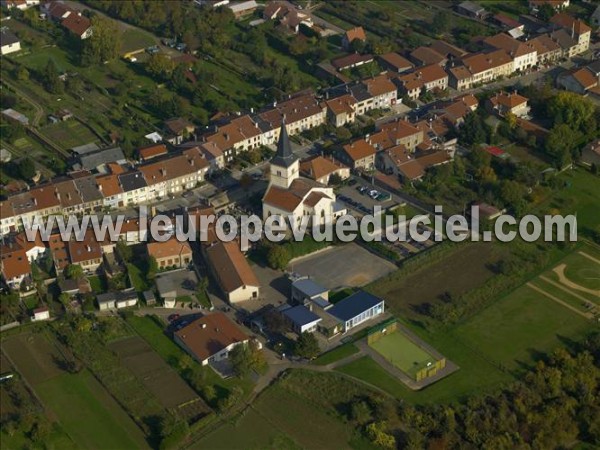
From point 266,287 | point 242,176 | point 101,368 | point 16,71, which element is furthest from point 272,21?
point 101,368

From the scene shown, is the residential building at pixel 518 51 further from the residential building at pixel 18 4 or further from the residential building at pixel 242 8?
the residential building at pixel 18 4

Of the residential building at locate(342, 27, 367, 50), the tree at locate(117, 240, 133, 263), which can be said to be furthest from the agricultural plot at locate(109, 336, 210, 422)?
the residential building at locate(342, 27, 367, 50)

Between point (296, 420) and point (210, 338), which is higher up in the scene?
point (210, 338)

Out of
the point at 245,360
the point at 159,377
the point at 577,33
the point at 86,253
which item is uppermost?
the point at 577,33

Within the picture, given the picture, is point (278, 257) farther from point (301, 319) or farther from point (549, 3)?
point (549, 3)

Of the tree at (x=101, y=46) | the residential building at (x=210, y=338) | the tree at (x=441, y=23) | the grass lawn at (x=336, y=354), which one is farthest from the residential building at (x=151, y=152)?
the tree at (x=441, y=23)

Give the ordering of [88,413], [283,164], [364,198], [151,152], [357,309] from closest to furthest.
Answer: [88,413] → [357,309] → [283,164] → [364,198] → [151,152]

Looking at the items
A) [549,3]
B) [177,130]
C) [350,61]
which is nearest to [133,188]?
[177,130]
